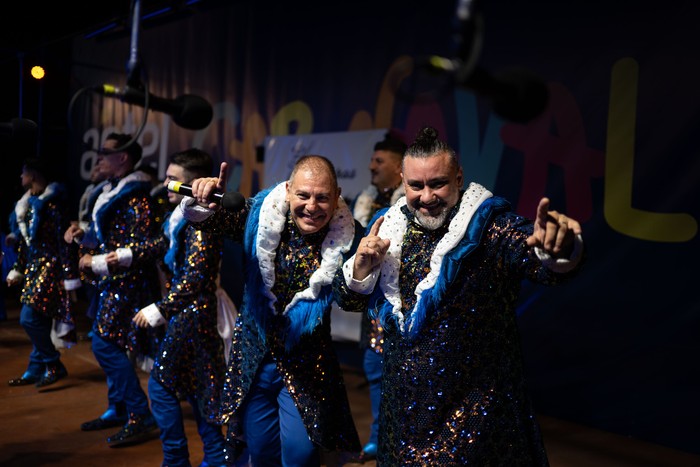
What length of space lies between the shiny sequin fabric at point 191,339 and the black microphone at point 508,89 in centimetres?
240

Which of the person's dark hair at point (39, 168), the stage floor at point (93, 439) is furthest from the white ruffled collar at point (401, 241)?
the person's dark hair at point (39, 168)

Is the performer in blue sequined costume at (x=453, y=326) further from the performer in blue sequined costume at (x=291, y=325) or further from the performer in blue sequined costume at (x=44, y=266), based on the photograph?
the performer in blue sequined costume at (x=44, y=266)

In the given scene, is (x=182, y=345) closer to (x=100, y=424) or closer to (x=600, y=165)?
(x=100, y=424)

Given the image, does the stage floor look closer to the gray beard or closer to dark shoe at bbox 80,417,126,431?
dark shoe at bbox 80,417,126,431

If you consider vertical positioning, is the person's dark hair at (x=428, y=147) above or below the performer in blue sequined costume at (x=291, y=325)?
above

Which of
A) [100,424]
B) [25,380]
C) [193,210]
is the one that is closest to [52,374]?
[25,380]

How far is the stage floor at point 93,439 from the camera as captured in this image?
13.2 feet

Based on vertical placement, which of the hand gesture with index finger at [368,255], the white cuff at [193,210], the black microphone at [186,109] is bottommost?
the hand gesture with index finger at [368,255]

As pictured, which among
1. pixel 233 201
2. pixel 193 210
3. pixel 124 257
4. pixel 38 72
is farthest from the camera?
pixel 124 257

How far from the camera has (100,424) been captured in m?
4.54

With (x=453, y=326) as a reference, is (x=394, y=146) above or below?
above

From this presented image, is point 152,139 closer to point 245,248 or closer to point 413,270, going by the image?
point 245,248

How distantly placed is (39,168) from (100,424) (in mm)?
2097

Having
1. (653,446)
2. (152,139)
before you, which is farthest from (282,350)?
(152,139)
